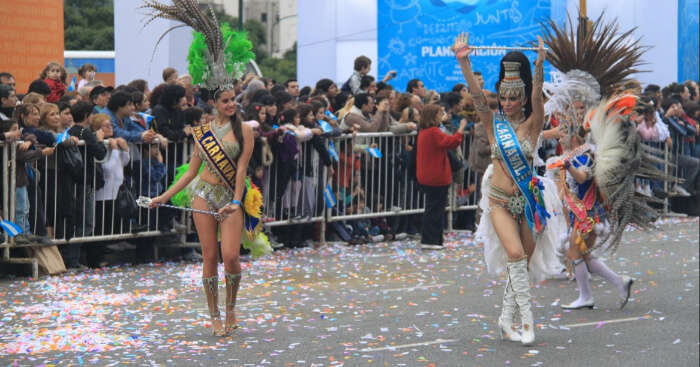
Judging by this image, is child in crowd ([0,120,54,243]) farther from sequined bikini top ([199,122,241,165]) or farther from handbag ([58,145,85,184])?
sequined bikini top ([199,122,241,165])

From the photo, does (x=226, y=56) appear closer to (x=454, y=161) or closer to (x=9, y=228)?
(x=9, y=228)

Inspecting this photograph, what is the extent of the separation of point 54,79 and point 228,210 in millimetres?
5440

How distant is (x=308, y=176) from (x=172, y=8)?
5502 mm

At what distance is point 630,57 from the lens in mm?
8992

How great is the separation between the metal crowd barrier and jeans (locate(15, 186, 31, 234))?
0.19 feet

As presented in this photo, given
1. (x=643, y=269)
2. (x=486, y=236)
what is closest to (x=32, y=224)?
(x=486, y=236)

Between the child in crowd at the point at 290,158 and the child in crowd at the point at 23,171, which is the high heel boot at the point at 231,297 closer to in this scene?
the child in crowd at the point at 23,171

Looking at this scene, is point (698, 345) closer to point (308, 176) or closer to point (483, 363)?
point (483, 363)

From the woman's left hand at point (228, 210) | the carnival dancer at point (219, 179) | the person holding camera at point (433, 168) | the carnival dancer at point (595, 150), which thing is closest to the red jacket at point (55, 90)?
the person holding camera at point (433, 168)

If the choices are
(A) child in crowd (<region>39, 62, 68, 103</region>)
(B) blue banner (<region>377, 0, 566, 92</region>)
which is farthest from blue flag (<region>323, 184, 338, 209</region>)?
(B) blue banner (<region>377, 0, 566, 92</region>)

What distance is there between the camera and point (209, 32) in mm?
7934

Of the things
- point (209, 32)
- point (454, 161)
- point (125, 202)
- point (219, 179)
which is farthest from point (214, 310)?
point (454, 161)

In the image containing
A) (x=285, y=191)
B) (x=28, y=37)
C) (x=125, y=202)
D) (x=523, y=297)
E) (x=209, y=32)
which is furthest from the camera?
(x=28, y=37)

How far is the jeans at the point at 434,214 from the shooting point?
13.1m
